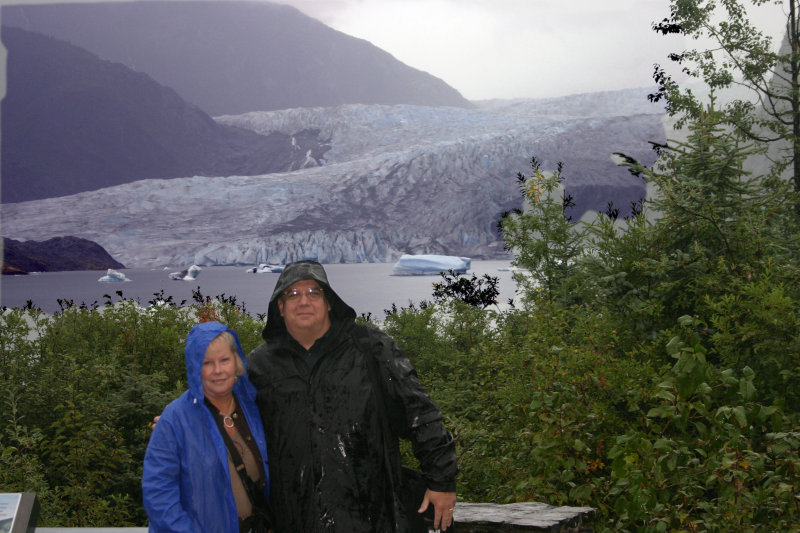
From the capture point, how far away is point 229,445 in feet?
7.22

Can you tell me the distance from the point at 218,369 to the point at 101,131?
71546mm

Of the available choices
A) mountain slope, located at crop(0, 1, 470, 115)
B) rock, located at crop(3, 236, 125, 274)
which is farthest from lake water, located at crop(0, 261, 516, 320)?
mountain slope, located at crop(0, 1, 470, 115)

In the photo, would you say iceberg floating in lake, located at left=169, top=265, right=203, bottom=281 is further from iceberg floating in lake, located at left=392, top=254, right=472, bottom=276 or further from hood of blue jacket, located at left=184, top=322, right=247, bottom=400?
hood of blue jacket, located at left=184, top=322, right=247, bottom=400

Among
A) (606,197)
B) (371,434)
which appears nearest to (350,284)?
(606,197)

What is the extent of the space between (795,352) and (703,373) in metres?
0.83

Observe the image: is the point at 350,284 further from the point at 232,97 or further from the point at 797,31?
the point at 232,97

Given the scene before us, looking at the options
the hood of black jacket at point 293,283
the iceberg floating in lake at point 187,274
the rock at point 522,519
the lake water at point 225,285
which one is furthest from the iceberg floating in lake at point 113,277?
the hood of black jacket at point 293,283

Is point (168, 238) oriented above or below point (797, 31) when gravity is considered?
below

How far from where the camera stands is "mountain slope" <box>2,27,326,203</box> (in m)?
57.6

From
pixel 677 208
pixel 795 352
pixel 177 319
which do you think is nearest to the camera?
pixel 795 352

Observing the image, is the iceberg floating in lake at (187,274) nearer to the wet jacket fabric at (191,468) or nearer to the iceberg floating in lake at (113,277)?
the iceberg floating in lake at (113,277)

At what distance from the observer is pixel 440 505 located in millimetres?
2275

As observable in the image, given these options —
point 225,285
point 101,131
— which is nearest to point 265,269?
point 225,285

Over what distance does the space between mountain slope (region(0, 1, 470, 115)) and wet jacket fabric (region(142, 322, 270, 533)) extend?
64.5 meters
